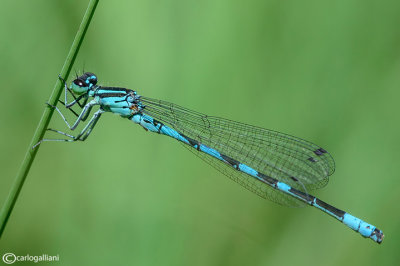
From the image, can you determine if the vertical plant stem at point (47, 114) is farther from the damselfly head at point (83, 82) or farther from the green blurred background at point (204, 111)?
the damselfly head at point (83, 82)

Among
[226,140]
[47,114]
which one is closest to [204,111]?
[226,140]

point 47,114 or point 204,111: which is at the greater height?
point 204,111

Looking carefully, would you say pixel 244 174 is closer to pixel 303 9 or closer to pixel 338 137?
pixel 338 137

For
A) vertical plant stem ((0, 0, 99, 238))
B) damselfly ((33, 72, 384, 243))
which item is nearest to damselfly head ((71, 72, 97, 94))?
damselfly ((33, 72, 384, 243))

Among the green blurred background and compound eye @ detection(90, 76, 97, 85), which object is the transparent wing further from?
compound eye @ detection(90, 76, 97, 85)

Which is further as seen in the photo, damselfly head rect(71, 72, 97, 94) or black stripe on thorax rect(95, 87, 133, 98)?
black stripe on thorax rect(95, 87, 133, 98)

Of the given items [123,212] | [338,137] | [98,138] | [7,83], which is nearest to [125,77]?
[98,138]

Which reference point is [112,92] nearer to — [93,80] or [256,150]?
[93,80]
